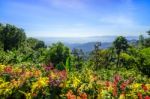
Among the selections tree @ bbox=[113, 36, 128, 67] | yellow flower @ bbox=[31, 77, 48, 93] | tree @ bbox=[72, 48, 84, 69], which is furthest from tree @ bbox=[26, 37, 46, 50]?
yellow flower @ bbox=[31, 77, 48, 93]

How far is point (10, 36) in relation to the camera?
72375 millimetres

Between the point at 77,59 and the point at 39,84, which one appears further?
the point at 77,59

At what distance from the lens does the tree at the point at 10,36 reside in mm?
68438

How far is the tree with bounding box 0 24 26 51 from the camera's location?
6844 cm

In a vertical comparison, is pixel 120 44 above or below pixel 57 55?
above

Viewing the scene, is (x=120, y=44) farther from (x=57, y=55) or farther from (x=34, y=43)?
(x=34, y=43)

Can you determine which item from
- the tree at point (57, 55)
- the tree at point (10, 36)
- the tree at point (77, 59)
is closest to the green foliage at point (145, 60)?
the tree at point (57, 55)

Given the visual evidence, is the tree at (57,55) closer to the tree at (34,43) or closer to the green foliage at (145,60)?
the green foliage at (145,60)

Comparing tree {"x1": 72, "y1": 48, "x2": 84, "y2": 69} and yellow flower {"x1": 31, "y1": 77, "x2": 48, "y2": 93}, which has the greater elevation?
yellow flower {"x1": 31, "y1": 77, "x2": 48, "y2": 93}

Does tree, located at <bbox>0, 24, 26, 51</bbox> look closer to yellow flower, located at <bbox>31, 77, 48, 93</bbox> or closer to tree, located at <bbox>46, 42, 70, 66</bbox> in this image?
tree, located at <bbox>46, 42, 70, 66</bbox>

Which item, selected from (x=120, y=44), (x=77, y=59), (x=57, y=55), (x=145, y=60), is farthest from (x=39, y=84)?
(x=77, y=59)

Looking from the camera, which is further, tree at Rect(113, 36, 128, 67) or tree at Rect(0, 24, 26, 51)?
tree at Rect(0, 24, 26, 51)

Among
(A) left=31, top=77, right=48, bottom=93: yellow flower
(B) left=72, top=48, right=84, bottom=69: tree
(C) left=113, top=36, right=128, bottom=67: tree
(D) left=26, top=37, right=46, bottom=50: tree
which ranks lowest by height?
(B) left=72, top=48, right=84, bottom=69: tree

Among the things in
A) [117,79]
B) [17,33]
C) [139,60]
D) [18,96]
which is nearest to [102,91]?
[117,79]
